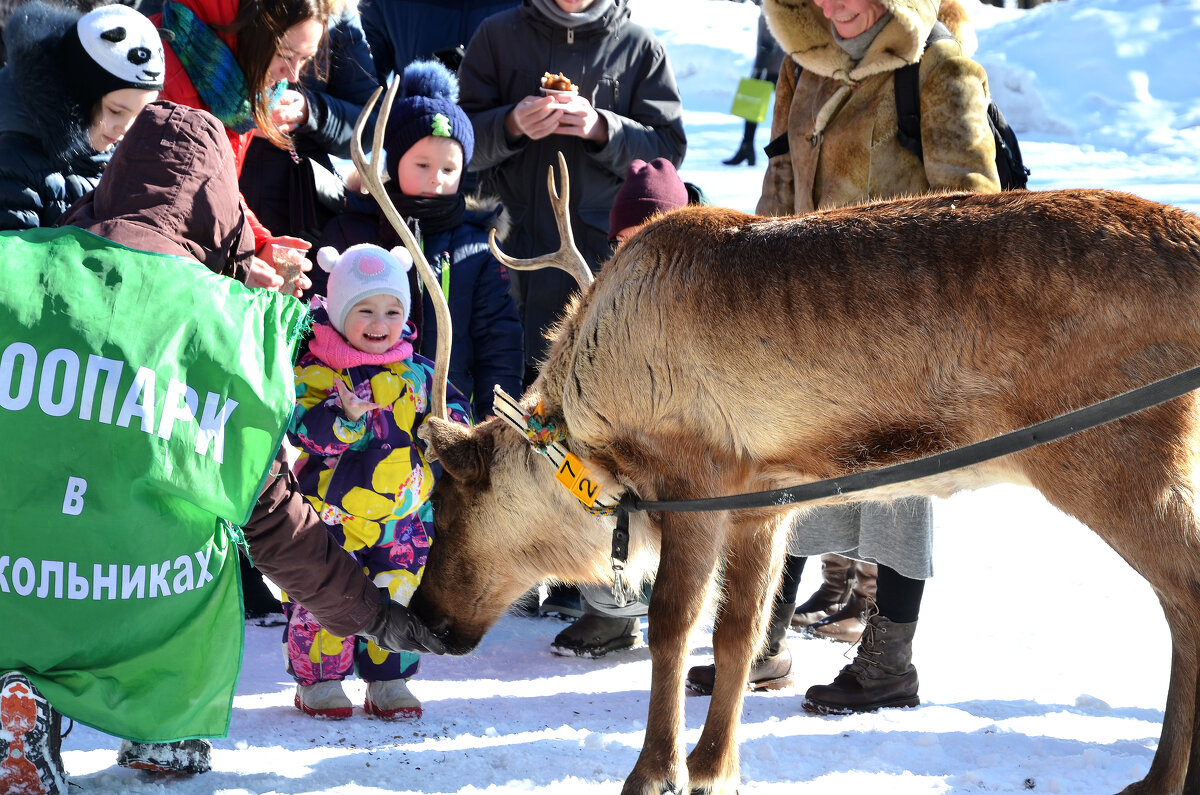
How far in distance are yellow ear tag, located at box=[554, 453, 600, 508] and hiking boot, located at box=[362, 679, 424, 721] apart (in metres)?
1.04

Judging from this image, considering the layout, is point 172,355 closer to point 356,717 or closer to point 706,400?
point 706,400

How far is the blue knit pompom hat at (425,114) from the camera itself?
13.6ft

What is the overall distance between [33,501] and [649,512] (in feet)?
4.81

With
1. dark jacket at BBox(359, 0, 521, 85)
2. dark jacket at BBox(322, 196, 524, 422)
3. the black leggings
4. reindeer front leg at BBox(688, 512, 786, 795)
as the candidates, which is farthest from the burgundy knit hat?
dark jacket at BBox(359, 0, 521, 85)

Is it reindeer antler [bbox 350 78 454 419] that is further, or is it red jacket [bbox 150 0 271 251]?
red jacket [bbox 150 0 271 251]

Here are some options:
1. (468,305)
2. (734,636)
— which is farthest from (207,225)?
(734,636)

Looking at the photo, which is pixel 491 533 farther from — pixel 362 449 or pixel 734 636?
pixel 734 636

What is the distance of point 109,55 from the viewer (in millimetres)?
3488

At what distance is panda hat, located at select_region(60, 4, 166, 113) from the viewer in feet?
11.4

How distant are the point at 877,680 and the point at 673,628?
109 centimetres

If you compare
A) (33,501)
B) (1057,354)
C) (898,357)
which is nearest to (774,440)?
(898,357)

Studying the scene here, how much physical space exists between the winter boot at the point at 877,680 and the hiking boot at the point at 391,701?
4.21 ft

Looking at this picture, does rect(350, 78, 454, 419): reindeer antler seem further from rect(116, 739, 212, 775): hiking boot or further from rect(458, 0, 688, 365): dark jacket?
rect(458, 0, 688, 365): dark jacket

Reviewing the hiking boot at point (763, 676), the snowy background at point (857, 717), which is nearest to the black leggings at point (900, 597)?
the snowy background at point (857, 717)
